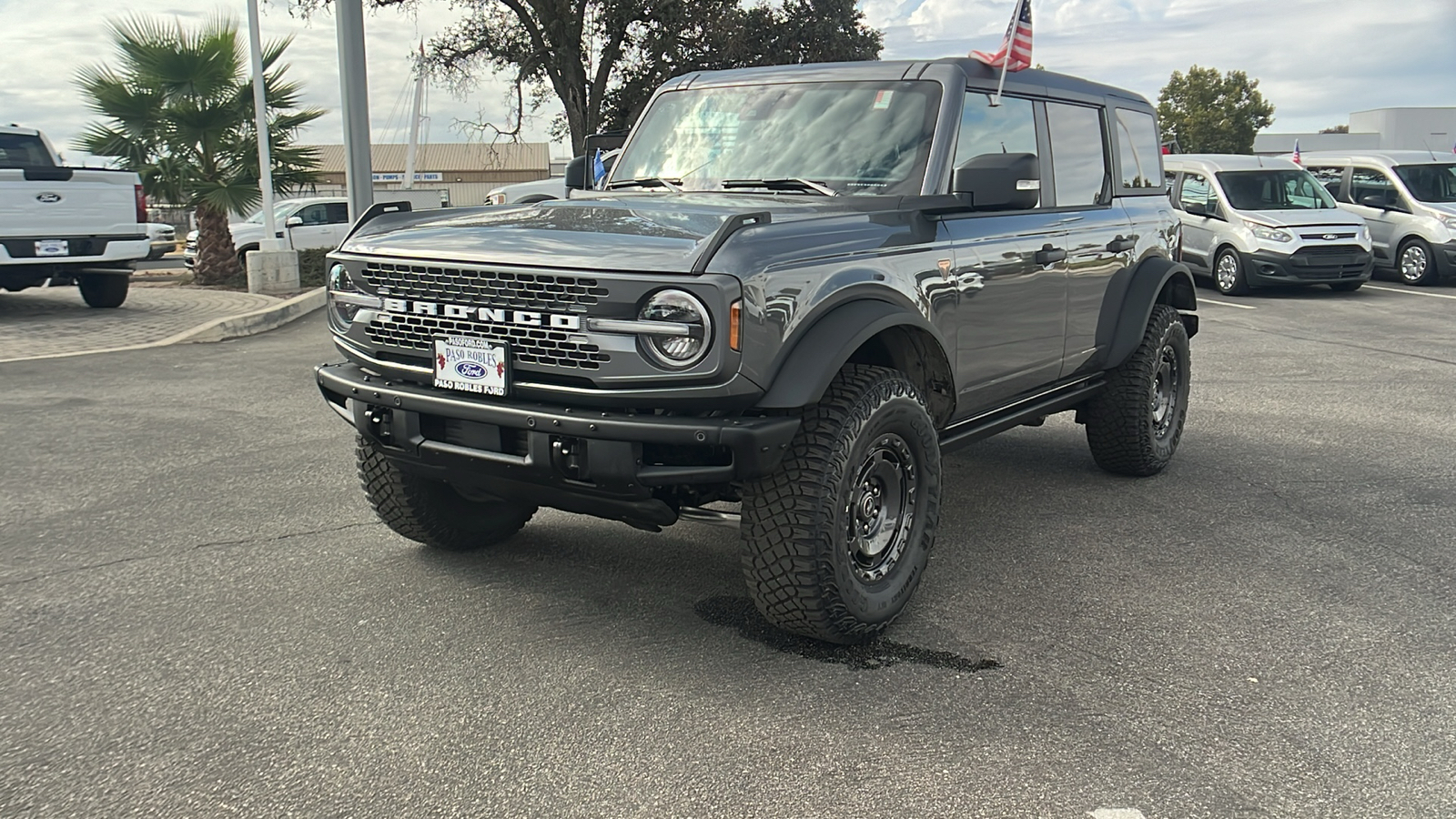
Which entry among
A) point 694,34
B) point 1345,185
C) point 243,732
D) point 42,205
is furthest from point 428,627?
point 694,34

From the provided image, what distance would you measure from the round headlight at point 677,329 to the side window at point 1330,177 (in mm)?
18254

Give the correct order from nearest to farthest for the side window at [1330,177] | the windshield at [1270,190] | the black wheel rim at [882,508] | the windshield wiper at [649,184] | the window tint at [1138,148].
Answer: the black wheel rim at [882,508]
the windshield wiper at [649,184]
the window tint at [1138,148]
the windshield at [1270,190]
the side window at [1330,177]

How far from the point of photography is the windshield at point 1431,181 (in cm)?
1733

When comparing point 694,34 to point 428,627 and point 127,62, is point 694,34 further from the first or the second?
point 428,627

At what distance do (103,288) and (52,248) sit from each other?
136cm

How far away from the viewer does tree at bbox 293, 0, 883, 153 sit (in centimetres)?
2448

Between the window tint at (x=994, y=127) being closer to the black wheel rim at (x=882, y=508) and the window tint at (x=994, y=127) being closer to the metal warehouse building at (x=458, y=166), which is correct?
the black wheel rim at (x=882, y=508)

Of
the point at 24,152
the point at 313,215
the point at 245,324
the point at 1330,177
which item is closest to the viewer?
the point at 245,324

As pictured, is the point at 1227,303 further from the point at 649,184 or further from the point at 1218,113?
the point at 1218,113

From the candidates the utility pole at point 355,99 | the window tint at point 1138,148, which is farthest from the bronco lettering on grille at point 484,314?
the utility pole at point 355,99

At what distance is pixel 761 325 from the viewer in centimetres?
333

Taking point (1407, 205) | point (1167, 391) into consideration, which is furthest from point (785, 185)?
point (1407, 205)

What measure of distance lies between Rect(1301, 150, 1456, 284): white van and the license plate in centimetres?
1708

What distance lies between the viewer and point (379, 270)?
12.8 ft
